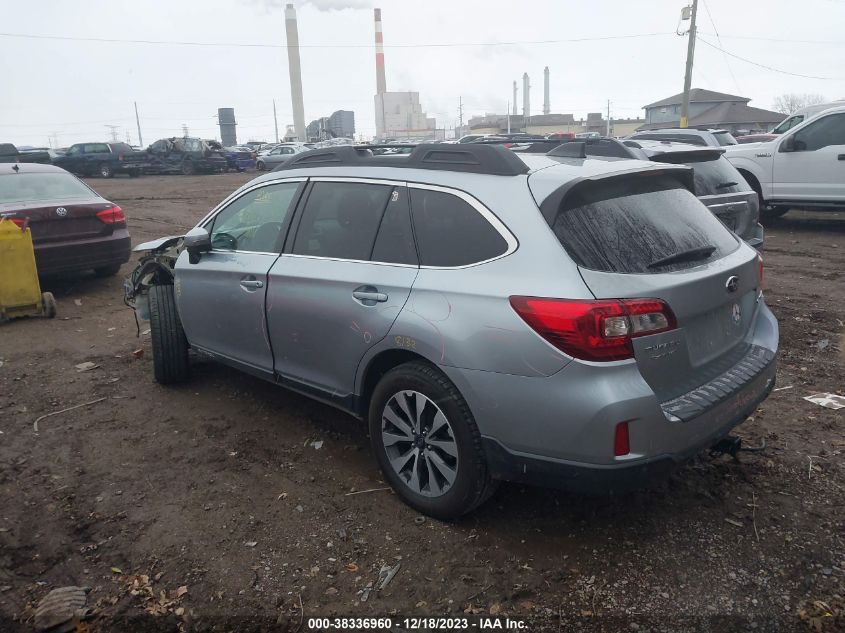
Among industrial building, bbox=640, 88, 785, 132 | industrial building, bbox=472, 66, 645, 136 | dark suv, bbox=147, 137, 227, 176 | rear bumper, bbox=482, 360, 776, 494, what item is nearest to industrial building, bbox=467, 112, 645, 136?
industrial building, bbox=472, 66, 645, 136

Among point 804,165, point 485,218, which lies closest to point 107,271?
point 485,218

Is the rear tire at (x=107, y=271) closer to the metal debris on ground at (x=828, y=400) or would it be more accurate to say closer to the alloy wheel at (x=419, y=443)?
the alloy wheel at (x=419, y=443)

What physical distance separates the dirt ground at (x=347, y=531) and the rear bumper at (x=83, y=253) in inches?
130

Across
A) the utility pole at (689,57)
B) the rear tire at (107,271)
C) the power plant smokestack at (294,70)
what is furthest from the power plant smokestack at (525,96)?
the rear tire at (107,271)

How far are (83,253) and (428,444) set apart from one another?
257 inches

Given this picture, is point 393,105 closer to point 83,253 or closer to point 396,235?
point 83,253

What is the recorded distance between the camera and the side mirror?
15.4 feet

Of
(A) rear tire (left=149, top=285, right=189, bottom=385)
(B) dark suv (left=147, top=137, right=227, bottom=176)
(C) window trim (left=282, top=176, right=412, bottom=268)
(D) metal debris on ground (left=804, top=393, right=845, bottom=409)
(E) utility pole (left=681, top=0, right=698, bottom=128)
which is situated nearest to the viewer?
(C) window trim (left=282, top=176, right=412, bottom=268)

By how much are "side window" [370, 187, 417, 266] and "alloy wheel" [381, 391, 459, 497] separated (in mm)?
687

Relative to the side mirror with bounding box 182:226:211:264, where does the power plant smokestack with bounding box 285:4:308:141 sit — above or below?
above

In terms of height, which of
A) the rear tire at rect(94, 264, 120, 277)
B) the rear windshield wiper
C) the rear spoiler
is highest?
the rear spoiler

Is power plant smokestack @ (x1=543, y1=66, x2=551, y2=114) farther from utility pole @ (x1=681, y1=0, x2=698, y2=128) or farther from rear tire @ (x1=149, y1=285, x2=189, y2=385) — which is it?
rear tire @ (x1=149, y1=285, x2=189, y2=385)

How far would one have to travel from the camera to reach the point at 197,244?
4699mm

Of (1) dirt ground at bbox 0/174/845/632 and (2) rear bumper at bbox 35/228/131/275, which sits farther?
(2) rear bumper at bbox 35/228/131/275
